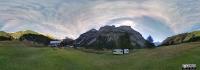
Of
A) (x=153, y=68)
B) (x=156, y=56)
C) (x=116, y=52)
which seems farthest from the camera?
(x=116, y=52)

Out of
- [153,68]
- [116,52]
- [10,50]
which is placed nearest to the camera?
[153,68]

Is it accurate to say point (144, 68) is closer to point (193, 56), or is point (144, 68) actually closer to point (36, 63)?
point (193, 56)

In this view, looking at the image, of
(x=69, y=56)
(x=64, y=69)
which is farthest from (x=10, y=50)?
(x=64, y=69)

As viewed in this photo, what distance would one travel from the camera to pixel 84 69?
289 ft

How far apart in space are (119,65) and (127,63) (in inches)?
126

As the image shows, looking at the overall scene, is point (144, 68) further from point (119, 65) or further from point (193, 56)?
point (193, 56)

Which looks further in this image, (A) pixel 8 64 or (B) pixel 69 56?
(B) pixel 69 56

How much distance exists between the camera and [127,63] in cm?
9600

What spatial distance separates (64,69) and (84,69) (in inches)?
177

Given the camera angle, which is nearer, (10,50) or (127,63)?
(127,63)

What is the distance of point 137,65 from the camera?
301 ft

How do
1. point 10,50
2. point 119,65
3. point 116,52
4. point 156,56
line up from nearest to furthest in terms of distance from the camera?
point 119,65
point 156,56
point 10,50
point 116,52

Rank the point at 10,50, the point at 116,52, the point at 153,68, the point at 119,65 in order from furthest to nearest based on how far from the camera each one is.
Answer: the point at 116,52 → the point at 10,50 → the point at 119,65 → the point at 153,68

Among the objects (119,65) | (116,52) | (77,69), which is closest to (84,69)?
(77,69)
